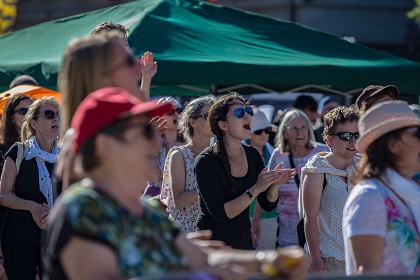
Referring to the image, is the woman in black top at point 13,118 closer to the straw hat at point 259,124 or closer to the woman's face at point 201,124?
the woman's face at point 201,124

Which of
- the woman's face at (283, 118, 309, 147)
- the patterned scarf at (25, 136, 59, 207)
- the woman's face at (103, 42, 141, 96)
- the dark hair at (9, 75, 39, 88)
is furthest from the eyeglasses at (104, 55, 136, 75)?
the dark hair at (9, 75, 39, 88)

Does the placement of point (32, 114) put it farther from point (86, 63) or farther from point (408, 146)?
point (408, 146)

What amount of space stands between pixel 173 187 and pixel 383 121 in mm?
3082

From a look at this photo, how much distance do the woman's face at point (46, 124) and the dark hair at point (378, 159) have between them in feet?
11.4

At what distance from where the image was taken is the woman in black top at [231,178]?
6.43m

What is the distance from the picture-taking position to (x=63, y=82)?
3.91 m

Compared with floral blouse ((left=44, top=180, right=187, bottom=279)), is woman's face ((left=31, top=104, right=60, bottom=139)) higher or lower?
higher

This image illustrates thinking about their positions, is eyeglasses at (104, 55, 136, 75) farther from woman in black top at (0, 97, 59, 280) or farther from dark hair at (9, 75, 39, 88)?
dark hair at (9, 75, 39, 88)

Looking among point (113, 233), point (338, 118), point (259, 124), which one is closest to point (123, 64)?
point (113, 233)

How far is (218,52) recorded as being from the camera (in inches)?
389

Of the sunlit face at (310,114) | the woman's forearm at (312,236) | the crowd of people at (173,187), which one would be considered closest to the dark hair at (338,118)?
the crowd of people at (173,187)

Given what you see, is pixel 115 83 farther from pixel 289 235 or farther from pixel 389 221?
pixel 289 235

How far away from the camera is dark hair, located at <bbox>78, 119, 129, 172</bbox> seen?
124 inches

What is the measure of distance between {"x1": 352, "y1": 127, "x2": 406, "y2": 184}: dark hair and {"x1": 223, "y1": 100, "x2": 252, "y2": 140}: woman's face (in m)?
2.55
